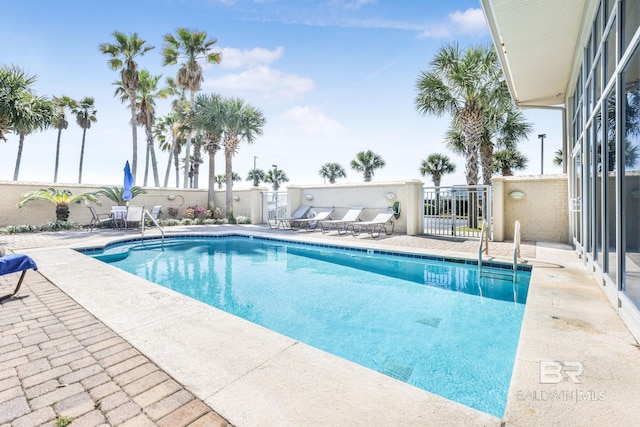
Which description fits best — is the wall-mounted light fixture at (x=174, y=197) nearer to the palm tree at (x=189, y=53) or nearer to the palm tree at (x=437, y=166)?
the palm tree at (x=189, y=53)

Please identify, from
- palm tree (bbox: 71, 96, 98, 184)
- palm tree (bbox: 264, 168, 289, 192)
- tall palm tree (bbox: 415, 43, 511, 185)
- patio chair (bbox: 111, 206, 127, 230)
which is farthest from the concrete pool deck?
palm tree (bbox: 264, 168, 289, 192)

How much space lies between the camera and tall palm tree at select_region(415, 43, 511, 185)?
11102 mm

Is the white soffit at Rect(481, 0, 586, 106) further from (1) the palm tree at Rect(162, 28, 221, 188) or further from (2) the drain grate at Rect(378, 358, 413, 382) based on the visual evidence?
(1) the palm tree at Rect(162, 28, 221, 188)

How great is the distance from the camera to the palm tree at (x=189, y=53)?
57.5ft

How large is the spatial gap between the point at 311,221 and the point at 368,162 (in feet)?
58.6

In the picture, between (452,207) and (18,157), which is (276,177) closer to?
(18,157)

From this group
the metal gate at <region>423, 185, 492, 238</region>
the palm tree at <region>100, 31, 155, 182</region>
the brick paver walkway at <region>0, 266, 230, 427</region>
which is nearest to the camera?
the brick paver walkway at <region>0, 266, 230, 427</region>

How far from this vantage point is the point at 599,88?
4.23m

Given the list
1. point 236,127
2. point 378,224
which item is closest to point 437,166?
point 378,224

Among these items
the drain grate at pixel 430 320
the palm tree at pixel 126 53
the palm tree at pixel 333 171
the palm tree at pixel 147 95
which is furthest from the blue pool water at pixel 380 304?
the palm tree at pixel 333 171

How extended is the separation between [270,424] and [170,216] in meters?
16.4

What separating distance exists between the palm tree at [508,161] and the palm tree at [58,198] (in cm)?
2397

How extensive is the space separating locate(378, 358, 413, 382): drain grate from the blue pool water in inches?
0.6

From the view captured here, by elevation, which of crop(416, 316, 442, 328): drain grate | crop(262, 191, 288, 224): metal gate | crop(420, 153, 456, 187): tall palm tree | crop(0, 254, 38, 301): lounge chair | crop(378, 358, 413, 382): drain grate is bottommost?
crop(378, 358, 413, 382): drain grate
